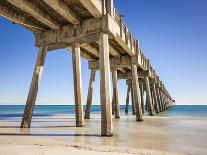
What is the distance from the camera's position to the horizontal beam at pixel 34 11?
8277 millimetres

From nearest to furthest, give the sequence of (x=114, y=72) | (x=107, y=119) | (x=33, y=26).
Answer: (x=107, y=119)
(x=33, y=26)
(x=114, y=72)

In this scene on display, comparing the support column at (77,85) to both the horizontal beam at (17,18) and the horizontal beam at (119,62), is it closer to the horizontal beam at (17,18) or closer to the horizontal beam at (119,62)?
the horizontal beam at (17,18)

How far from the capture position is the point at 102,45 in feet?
28.6

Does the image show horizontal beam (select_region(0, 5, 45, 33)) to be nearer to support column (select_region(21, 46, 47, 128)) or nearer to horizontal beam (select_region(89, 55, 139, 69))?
support column (select_region(21, 46, 47, 128))

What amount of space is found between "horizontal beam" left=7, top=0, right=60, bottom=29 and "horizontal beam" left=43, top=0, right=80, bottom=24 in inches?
31.4

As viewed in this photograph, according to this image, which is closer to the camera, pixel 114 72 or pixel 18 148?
pixel 18 148

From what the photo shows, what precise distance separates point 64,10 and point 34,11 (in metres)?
1.16

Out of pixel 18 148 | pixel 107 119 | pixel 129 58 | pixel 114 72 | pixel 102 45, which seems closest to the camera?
pixel 18 148

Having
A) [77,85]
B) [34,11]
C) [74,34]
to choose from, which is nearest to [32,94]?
[77,85]

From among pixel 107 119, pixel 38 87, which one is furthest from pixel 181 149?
pixel 38 87

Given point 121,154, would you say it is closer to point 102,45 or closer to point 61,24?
point 102,45

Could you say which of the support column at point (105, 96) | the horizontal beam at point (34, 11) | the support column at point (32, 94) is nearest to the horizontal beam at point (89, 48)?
the horizontal beam at point (34, 11)

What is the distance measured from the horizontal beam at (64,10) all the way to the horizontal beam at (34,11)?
0.80 meters

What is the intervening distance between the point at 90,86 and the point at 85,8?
27.8 ft
